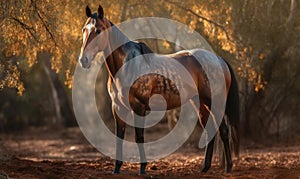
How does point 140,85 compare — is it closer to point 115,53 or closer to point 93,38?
point 115,53

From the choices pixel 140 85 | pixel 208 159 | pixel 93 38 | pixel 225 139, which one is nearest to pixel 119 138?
pixel 140 85

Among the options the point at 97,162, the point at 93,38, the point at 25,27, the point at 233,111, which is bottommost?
the point at 97,162

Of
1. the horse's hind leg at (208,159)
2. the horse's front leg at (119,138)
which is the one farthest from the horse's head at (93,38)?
the horse's hind leg at (208,159)

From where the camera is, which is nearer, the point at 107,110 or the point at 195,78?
the point at 195,78

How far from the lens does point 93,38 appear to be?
7930mm

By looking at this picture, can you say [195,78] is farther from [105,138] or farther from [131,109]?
[105,138]

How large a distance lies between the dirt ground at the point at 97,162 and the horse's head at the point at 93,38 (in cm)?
167

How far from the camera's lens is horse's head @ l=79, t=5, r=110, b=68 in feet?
25.6

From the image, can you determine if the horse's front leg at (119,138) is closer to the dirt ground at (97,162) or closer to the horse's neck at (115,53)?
the dirt ground at (97,162)

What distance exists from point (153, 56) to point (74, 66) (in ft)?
13.0

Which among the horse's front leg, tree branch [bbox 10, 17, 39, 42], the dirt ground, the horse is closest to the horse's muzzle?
the horse

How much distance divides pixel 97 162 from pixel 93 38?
358 centimetres

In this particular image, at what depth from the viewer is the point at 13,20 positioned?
31.3 ft

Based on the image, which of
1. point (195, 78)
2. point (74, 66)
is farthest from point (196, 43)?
point (195, 78)
